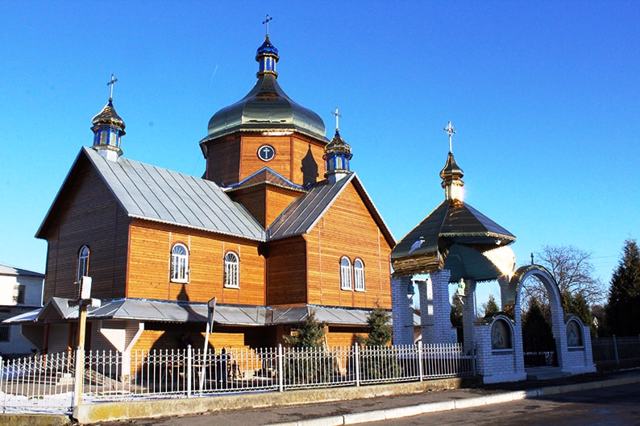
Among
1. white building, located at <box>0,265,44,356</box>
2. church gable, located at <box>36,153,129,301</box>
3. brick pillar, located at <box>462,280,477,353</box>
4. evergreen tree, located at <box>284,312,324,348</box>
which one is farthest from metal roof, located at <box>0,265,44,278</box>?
brick pillar, located at <box>462,280,477,353</box>

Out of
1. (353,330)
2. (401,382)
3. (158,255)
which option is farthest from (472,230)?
(158,255)

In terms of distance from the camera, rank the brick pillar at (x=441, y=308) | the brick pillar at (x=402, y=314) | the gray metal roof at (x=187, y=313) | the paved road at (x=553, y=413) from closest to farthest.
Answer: the paved road at (x=553, y=413) < the brick pillar at (x=441, y=308) < the brick pillar at (x=402, y=314) < the gray metal roof at (x=187, y=313)

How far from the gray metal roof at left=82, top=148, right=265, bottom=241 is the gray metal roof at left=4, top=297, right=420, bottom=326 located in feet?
8.66

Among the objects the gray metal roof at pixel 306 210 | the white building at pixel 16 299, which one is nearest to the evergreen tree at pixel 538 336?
the gray metal roof at pixel 306 210

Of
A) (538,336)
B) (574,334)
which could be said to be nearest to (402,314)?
(574,334)

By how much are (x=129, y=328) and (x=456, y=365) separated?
9482 millimetres

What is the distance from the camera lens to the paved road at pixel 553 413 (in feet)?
30.6

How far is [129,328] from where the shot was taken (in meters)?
17.7

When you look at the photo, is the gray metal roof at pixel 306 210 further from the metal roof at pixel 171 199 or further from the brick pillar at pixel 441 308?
the brick pillar at pixel 441 308

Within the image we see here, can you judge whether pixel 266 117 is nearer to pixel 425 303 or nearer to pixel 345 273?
pixel 345 273

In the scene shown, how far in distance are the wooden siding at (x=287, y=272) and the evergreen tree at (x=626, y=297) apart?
14.3m

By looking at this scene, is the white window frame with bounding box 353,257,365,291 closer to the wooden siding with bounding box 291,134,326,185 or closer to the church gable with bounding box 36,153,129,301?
the wooden siding with bounding box 291,134,326,185

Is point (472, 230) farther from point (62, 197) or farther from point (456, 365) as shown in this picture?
point (62, 197)

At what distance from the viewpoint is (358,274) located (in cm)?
2350
